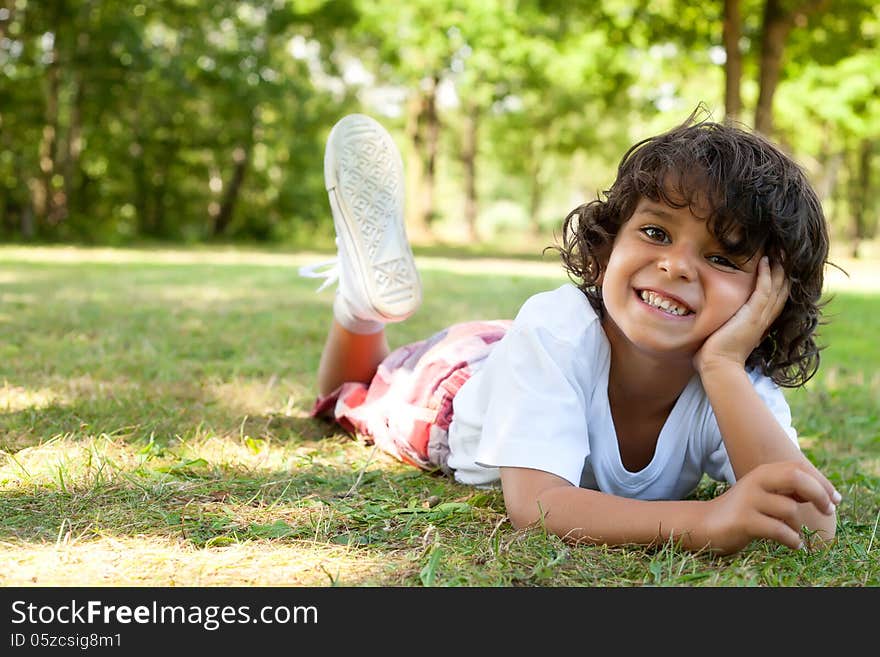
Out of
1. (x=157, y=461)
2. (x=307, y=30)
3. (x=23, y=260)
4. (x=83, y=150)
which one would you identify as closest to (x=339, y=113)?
(x=307, y=30)

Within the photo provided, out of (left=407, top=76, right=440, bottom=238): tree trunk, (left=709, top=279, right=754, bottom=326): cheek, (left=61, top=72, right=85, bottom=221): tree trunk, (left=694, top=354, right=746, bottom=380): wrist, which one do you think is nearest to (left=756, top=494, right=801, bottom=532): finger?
→ (left=694, top=354, right=746, bottom=380): wrist

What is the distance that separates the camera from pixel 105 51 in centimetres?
1667

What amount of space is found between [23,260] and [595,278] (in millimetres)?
9886

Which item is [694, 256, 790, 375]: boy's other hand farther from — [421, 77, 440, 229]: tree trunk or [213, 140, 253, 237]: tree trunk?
[421, 77, 440, 229]: tree trunk

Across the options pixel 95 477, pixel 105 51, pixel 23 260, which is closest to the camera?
pixel 95 477

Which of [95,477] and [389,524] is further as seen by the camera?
[95,477]

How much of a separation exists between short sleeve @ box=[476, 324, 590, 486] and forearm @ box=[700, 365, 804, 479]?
298 millimetres

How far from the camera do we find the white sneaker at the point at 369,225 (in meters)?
3.22

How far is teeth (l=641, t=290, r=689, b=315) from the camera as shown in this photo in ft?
6.70

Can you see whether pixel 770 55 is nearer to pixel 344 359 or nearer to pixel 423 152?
pixel 344 359

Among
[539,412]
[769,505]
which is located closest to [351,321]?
[539,412]

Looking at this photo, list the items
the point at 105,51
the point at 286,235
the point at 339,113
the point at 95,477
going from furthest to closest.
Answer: the point at 339,113 → the point at 286,235 → the point at 105,51 → the point at 95,477

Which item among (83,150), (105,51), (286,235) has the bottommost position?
(286,235)
